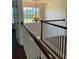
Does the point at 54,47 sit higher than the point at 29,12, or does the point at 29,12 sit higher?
the point at 29,12

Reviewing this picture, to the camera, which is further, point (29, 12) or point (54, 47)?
point (29, 12)

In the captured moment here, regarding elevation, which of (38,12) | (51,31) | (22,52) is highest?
(38,12)

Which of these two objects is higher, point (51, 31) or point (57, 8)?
point (57, 8)

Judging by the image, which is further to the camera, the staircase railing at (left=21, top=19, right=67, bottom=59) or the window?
the window

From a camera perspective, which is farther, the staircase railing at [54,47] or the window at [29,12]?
the window at [29,12]

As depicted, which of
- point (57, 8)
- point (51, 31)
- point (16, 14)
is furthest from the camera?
point (57, 8)

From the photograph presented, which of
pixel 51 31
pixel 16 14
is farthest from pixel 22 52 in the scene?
pixel 51 31

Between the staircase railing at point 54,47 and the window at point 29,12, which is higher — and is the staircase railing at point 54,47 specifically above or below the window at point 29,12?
below

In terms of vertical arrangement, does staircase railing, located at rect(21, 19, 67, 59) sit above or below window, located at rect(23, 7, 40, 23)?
below

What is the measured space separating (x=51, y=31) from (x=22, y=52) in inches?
71.8

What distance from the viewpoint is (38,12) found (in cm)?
732
